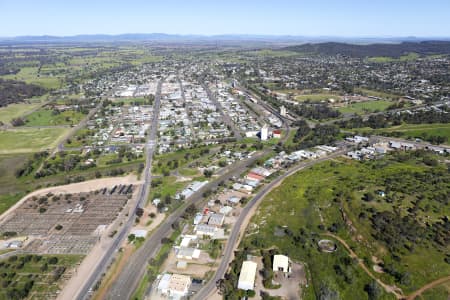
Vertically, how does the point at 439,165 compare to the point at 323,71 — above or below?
below

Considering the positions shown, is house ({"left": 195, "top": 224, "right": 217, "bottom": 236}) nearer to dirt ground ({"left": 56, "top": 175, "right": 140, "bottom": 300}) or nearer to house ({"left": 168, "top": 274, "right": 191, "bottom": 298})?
house ({"left": 168, "top": 274, "right": 191, "bottom": 298})

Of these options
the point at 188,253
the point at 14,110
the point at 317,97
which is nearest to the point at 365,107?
the point at 317,97

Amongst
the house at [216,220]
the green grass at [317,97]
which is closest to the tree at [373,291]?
the house at [216,220]

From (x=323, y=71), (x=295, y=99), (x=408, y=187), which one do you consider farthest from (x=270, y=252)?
(x=323, y=71)

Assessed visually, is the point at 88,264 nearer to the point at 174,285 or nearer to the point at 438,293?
the point at 174,285

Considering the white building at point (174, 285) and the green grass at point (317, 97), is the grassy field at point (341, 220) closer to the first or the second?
the white building at point (174, 285)

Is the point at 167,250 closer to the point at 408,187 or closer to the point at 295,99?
the point at 408,187

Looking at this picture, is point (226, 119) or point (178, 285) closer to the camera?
point (178, 285)
